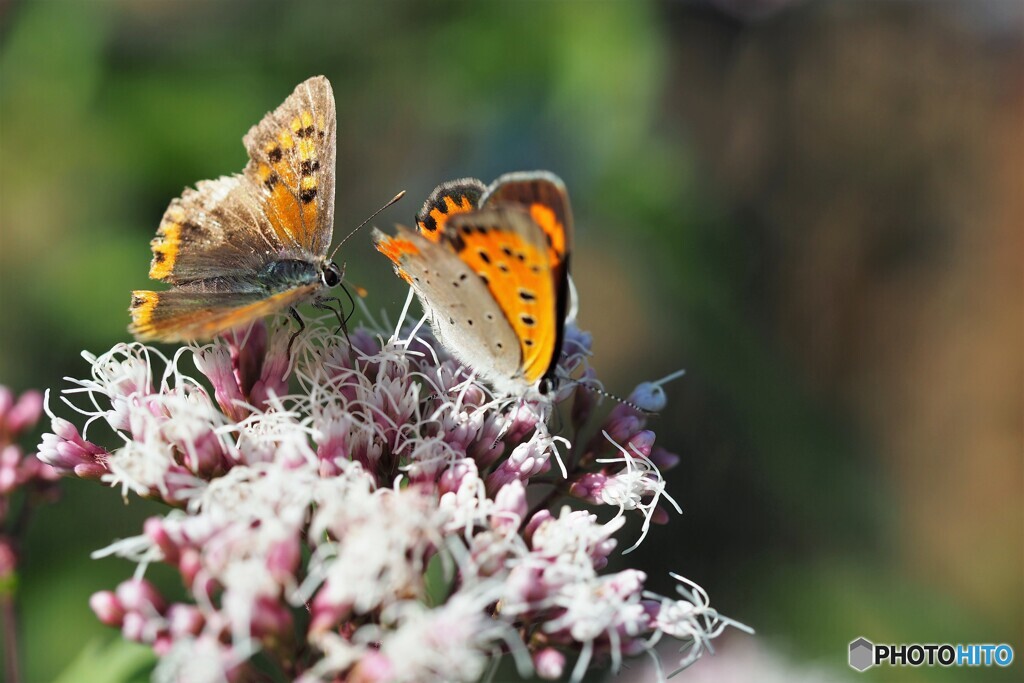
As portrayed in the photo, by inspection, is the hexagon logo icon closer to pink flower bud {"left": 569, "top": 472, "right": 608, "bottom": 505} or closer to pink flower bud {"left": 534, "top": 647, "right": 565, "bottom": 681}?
pink flower bud {"left": 569, "top": 472, "right": 608, "bottom": 505}

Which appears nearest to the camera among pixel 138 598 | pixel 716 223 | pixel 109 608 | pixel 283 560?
pixel 283 560

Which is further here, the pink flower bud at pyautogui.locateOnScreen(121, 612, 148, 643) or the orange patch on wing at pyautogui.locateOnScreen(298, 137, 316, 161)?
the orange patch on wing at pyautogui.locateOnScreen(298, 137, 316, 161)

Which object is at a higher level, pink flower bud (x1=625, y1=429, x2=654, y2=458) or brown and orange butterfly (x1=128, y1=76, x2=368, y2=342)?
brown and orange butterfly (x1=128, y1=76, x2=368, y2=342)

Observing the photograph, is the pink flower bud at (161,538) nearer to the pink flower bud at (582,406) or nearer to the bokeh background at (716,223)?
the pink flower bud at (582,406)

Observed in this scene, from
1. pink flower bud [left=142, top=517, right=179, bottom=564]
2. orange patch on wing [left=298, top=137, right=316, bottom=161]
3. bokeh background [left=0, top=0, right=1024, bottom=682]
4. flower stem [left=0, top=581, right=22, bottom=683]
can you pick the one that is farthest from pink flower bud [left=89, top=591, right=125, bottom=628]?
bokeh background [left=0, top=0, right=1024, bottom=682]

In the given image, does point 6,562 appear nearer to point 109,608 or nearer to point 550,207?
point 109,608

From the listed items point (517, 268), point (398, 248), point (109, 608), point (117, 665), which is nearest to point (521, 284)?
point (517, 268)

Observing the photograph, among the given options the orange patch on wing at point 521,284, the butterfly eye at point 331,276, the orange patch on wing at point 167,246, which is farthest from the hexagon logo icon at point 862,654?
the orange patch on wing at point 167,246
